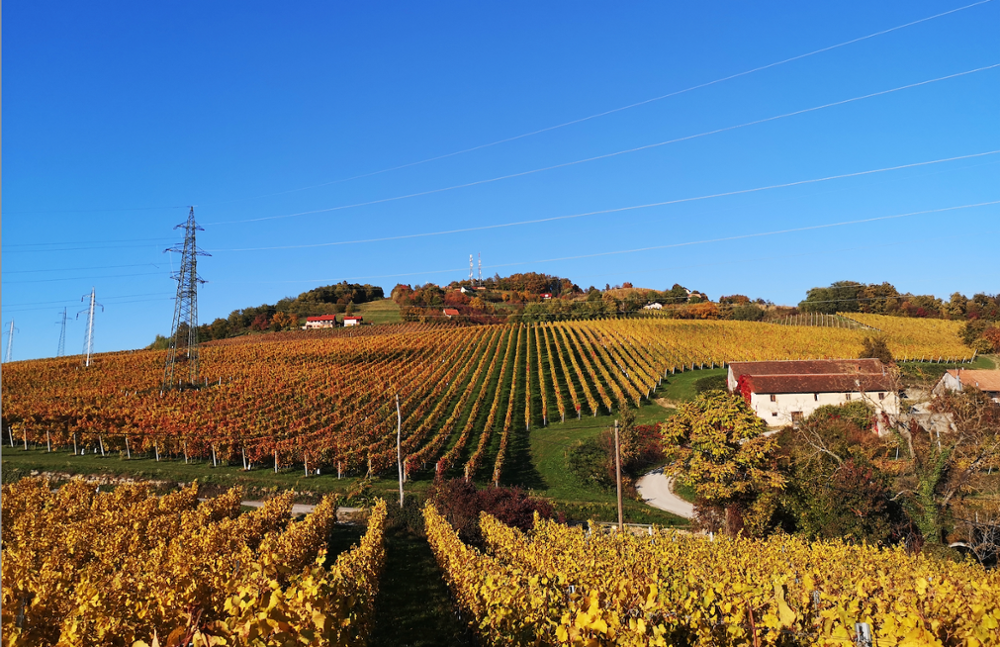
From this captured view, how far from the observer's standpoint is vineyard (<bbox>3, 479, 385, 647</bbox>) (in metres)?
4.80

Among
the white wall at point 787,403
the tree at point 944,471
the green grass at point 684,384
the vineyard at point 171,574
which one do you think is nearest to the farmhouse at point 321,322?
the green grass at point 684,384

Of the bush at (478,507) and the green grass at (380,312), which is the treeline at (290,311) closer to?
the green grass at (380,312)

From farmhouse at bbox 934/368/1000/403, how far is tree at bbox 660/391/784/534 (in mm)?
30554

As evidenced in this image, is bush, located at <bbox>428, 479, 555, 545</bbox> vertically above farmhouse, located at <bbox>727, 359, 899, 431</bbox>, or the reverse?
farmhouse, located at <bbox>727, 359, 899, 431</bbox>

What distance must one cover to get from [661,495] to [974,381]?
111ft

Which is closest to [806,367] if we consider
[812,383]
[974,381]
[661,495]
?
[812,383]

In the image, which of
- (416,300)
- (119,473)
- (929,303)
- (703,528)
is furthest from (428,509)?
(929,303)

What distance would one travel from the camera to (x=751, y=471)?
20906 millimetres

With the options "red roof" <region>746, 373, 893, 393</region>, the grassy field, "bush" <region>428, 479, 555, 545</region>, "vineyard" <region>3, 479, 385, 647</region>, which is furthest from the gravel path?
"red roof" <region>746, 373, 893, 393</region>

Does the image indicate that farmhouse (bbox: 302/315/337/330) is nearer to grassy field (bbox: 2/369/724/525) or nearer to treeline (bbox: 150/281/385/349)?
treeline (bbox: 150/281/385/349)

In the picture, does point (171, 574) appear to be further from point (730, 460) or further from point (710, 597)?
point (730, 460)

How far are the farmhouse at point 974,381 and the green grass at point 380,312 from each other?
212 ft

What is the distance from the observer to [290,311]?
301ft

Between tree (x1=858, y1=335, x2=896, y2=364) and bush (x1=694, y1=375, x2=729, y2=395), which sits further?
tree (x1=858, y1=335, x2=896, y2=364)
